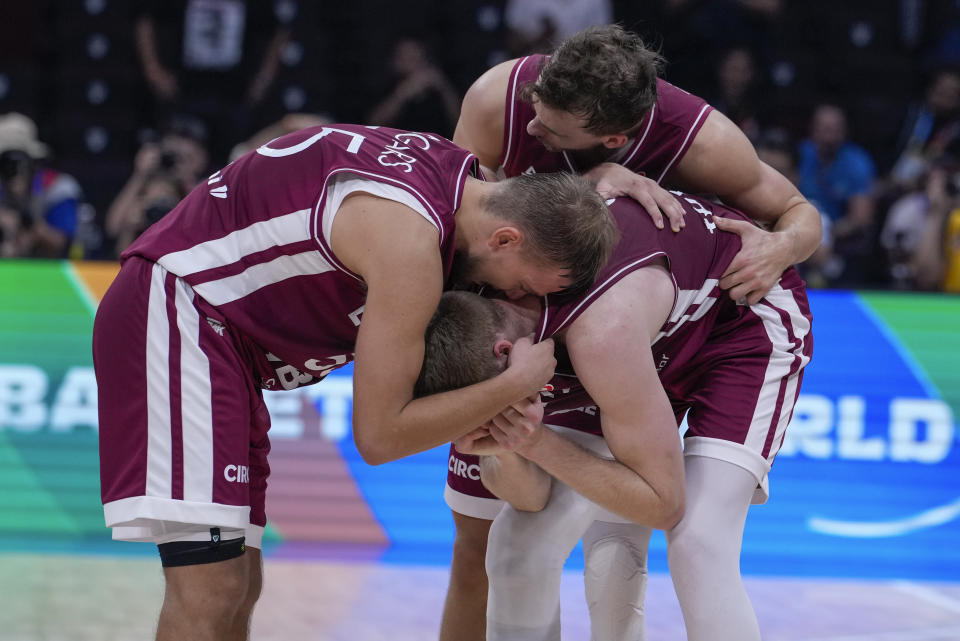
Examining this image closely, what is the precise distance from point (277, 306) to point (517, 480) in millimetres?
794

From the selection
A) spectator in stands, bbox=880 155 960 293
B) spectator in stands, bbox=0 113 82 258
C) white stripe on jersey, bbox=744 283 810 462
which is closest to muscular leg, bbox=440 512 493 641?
white stripe on jersey, bbox=744 283 810 462

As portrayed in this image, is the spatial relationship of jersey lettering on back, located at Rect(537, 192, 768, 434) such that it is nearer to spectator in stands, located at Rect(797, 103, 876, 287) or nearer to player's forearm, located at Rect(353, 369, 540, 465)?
player's forearm, located at Rect(353, 369, 540, 465)

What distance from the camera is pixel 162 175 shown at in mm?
6809

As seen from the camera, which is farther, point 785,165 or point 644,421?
point 785,165

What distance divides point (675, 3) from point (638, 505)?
6.29 metres

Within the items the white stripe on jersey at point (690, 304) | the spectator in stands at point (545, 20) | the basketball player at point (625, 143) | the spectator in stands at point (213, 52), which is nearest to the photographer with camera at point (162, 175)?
the spectator in stands at point (213, 52)

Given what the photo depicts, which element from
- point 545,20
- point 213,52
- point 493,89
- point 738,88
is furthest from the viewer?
point 213,52

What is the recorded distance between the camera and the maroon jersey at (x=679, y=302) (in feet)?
9.06

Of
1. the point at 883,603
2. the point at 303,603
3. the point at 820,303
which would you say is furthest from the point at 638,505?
the point at 820,303

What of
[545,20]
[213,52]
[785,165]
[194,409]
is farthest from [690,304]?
[213,52]

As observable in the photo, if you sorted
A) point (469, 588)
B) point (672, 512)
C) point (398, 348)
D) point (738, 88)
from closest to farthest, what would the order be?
point (398, 348) → point (672, 512) → point (469, 588) → point (738, 88)

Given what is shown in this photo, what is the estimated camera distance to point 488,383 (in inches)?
103

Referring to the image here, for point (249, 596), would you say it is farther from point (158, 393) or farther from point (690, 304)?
point (690, 304)

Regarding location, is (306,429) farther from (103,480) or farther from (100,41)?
(100,41)
